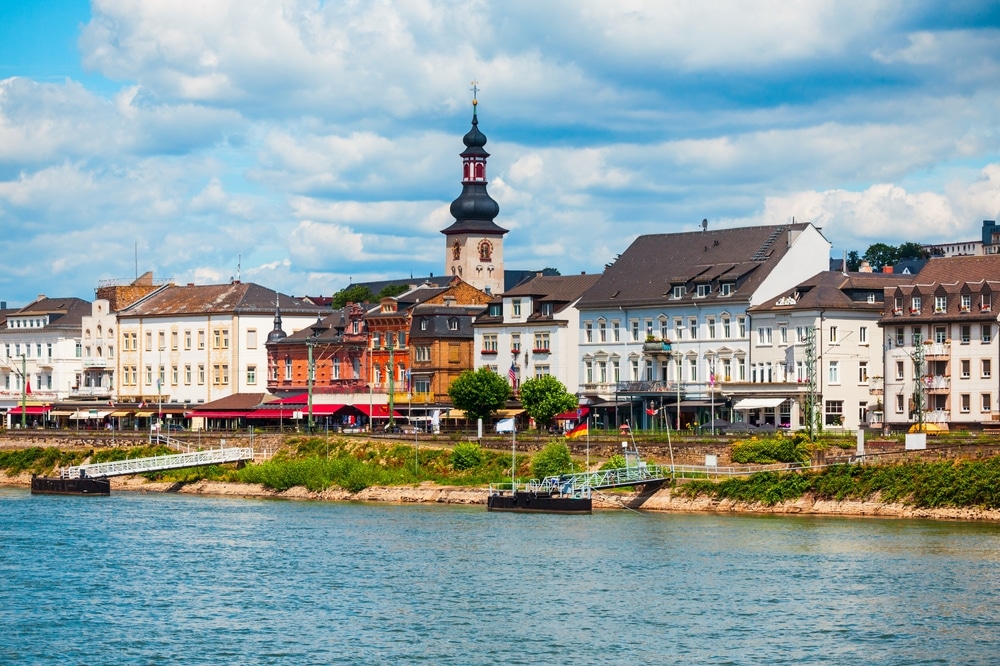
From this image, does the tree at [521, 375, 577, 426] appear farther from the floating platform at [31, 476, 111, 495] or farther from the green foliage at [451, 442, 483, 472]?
the floating platform at [31, 476, 111, 495]

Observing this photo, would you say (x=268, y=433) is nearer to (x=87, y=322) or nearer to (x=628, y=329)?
(x=628, y=329)

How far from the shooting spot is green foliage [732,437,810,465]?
281 feet

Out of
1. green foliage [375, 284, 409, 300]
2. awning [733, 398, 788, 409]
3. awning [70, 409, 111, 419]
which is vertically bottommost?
awning [733, 398, 788, 409]

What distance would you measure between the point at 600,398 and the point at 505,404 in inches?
275

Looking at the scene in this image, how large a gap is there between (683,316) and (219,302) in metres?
45.5

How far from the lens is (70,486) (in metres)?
104

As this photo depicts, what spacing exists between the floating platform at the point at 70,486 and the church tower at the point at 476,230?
47.6 m

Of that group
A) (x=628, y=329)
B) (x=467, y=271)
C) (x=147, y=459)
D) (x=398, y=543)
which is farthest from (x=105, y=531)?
(x=467, y=271)

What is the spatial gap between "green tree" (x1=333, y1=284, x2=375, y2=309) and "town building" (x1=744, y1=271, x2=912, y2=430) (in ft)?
237

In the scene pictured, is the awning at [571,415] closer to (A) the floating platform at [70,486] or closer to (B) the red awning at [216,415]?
(A) the floating platform at [70,486]

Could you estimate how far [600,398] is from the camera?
113 meters

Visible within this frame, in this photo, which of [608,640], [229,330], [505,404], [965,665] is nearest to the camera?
[965,665]

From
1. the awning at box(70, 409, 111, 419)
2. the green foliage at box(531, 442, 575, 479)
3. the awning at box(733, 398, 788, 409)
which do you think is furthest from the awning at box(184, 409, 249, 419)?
the green foliage at box(531, 442, 575, 479)

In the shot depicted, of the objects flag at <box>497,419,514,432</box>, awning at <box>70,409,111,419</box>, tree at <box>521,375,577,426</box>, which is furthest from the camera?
awning at <box>70,409,111,419</box>
